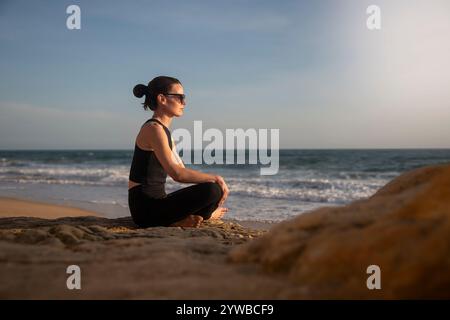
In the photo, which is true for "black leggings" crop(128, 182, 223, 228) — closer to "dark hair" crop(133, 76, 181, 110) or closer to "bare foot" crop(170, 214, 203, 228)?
"bare foot" crop(170, 214, 203, 228)

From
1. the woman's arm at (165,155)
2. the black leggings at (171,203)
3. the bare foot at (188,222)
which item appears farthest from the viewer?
the bare foot at (188,222)

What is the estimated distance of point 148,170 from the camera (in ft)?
12.6

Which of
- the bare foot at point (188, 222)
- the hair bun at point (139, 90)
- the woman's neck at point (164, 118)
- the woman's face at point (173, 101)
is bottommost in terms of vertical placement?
the bare foot at point (188, 222)

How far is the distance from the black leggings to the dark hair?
2.98 ft

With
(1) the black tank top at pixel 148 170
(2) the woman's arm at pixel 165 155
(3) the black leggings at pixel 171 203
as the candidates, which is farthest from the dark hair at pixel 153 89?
(3) the black leggings at pixel 171 203

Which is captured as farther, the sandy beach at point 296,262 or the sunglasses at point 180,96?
the sunglasses at point 180,96

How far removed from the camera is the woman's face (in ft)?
13.1

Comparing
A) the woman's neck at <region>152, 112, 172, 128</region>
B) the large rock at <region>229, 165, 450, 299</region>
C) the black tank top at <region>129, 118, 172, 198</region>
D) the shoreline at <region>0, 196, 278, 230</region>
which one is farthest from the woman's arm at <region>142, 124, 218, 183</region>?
the shoreline at <region>0, 196, 278, 230</region>

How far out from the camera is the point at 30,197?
9.63m

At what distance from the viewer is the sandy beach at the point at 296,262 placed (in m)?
1.50

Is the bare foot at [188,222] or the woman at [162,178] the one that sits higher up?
the woman at [162,178]

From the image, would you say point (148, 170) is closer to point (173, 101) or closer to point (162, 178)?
point (162, 178)

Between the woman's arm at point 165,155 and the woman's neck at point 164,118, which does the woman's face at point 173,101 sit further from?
the woman's arm at point 165,155
